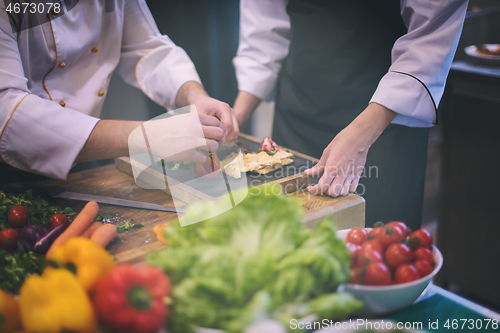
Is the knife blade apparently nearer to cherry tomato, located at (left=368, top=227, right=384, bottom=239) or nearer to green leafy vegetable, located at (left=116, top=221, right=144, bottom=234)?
green leafy vegetable, located at (left=116, top=221, right=144, bottom=234)

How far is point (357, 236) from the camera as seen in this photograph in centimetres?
56

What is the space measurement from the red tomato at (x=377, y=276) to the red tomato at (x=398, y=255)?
3 cm

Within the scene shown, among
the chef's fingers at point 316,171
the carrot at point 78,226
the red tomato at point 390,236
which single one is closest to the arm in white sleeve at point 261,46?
the chef's fingers at point 316,171

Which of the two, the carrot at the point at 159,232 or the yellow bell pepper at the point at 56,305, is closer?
the yellow bell pepper at the point at 56,305

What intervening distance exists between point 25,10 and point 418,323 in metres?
0.88

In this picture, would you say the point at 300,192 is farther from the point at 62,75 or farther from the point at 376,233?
the point at 62,75

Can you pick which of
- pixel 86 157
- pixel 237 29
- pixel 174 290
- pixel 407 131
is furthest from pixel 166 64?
pixel 174 290

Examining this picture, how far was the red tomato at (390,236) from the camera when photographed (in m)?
0.54

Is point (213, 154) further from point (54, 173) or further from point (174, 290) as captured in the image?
point (174, 290)

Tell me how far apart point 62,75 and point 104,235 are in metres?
0.45

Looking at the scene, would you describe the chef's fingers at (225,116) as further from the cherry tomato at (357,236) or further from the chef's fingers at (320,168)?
the cherry tomato at (357,236)

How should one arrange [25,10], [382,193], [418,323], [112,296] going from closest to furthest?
[112,296] → [418,323] → [25,10] → [382,193]

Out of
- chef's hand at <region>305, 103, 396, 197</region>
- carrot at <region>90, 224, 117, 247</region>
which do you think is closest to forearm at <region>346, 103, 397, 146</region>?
chef's hand at <region>305, 103, 396, 197</region>

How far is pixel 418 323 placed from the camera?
514 mm
